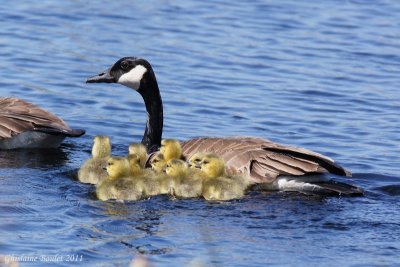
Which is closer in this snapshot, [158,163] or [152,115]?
[158,163]

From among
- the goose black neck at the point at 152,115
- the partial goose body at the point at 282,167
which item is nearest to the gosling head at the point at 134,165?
the partial goose body at the point at 282,167

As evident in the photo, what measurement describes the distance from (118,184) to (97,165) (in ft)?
3.21

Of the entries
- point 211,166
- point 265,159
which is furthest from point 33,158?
point 265,159

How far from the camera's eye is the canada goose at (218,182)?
11500 mm

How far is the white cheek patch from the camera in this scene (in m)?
13.7

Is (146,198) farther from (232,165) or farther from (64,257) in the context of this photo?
(64,257)

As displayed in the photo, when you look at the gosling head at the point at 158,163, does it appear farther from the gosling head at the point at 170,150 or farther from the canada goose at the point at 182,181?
the canada goose at the point at 182,181

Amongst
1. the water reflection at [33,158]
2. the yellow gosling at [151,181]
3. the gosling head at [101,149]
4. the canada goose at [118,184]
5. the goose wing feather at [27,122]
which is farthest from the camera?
the goose wing feather at [27,122]

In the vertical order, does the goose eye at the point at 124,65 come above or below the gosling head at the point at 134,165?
above

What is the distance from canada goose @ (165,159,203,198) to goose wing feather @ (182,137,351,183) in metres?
0.54

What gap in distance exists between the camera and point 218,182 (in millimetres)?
11523

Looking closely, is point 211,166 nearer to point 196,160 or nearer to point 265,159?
point 196,160

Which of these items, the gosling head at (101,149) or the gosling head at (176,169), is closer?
the gosling head at (176,169)

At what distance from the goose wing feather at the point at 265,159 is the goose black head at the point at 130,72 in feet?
5.67
